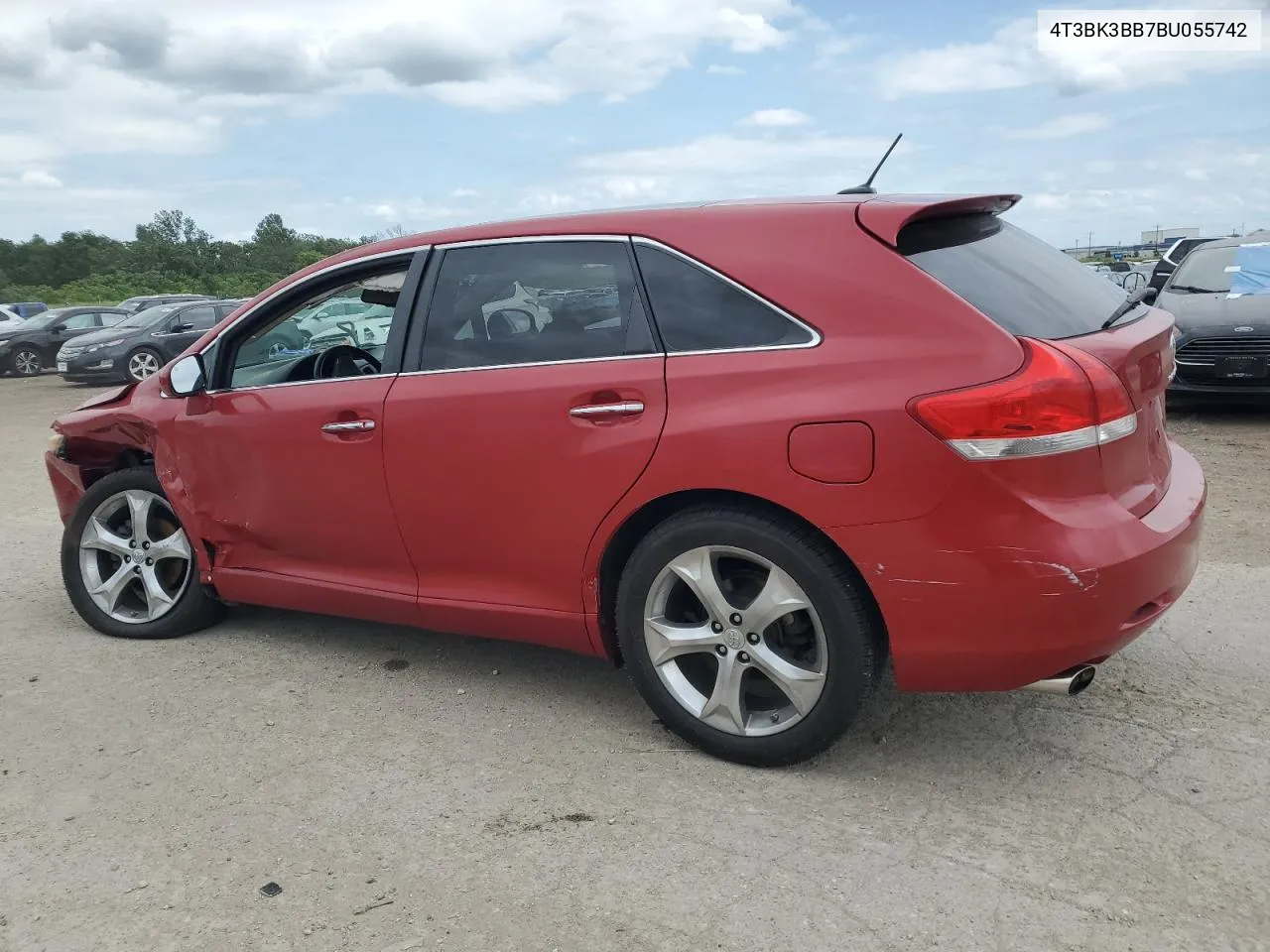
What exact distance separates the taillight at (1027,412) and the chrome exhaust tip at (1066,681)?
0.61 meters

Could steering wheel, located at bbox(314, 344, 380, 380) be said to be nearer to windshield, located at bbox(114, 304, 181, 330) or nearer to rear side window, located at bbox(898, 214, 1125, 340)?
rear side window, located at bbox(898, 214, 1125, 340)

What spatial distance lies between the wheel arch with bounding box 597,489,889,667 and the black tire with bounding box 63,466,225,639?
197 cm

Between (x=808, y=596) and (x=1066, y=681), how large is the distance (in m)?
0.71

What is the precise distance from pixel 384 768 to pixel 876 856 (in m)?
1.51

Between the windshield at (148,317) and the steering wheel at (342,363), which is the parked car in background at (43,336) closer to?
the windshield at (148,317)

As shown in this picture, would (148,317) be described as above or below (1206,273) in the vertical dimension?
above

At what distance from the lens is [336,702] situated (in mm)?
3871

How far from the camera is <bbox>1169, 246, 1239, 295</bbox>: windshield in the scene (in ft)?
32.3

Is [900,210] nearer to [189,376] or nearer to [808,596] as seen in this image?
[808,596]

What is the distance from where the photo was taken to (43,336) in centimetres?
2277

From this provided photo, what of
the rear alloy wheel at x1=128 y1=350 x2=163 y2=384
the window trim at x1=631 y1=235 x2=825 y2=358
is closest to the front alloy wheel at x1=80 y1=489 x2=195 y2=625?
the window trim at x1=631 y1=235 x2=825 y2=358

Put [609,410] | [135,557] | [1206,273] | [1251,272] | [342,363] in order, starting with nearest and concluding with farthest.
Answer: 1. [609,410]
2. [342,363]
3. [135,557]
4. [1251,272]
5. [1206,273]

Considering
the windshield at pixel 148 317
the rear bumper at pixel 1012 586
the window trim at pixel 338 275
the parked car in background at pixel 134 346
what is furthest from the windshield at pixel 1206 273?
the windshield at pixel 148 317

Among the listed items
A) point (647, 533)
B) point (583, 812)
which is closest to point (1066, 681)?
point (647, 533)
